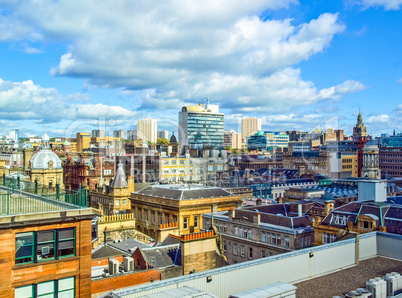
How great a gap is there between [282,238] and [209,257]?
15.8 metres

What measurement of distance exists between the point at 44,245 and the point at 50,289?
2.11 m

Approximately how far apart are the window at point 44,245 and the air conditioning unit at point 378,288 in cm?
1685

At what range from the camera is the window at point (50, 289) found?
719 inches

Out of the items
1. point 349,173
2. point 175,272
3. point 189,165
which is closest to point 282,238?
point 175,272

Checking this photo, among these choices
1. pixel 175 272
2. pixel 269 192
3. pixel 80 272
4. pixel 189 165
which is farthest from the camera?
pixel 189 165

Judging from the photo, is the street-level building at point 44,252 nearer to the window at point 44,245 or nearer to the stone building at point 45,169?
the window at point 44,245

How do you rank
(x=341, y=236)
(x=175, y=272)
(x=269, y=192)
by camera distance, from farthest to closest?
(x=269, y=192) < (x=341, y=236) < (x=175, y=272)

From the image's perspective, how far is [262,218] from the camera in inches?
1929

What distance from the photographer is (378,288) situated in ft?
75.3

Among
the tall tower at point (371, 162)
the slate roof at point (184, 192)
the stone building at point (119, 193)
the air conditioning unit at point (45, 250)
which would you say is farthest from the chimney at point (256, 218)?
the tall tower at point (371, 162)

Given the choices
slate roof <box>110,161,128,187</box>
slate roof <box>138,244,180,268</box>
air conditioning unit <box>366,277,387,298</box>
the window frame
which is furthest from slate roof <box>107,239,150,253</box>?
slate roof <box>110,161,128,187</box>

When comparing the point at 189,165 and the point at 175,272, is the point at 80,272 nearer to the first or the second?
the point at 175,272

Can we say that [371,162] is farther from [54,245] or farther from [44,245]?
[44,245]

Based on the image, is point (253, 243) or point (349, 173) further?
point (349, 173)
